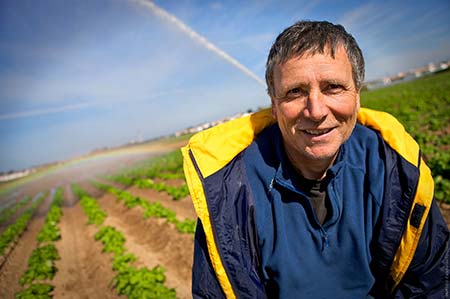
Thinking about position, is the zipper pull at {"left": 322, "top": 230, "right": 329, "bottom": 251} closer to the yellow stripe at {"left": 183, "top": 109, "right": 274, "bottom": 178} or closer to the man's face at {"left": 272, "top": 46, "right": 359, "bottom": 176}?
the man's face at {"left": 272, "top": 46, "right": 359, "bottom": 176}

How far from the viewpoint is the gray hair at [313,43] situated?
1519mm

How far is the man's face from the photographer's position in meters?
1.53

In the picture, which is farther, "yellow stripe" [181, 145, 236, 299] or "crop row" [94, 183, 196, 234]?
"crop row" [94, 183, 196, 234]

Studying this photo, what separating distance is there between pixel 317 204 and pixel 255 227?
46 centimetres

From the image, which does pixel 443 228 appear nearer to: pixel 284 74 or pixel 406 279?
pixel 406 279

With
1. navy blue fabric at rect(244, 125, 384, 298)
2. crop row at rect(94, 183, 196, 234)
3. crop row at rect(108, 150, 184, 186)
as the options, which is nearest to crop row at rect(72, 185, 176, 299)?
crop row at rect(94, 183, 196, 234)

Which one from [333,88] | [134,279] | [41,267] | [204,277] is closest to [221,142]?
[333,88]

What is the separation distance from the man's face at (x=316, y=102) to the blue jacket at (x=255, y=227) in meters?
A: 0.39

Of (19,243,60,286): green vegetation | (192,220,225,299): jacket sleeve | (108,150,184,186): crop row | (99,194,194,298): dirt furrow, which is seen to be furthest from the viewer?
(108,150,184,186): crop row

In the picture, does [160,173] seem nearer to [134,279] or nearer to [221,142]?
[134,279]

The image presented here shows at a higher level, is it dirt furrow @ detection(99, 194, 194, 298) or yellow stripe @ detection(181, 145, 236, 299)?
yellow stripe @ detection(181, 145, 236, 299)

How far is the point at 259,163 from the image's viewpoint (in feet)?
5.99

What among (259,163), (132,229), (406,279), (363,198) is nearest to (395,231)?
(363,198)

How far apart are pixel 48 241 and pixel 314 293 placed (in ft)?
34.8
